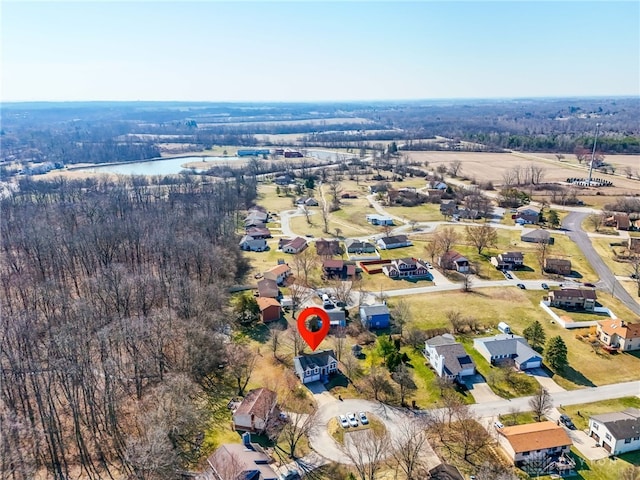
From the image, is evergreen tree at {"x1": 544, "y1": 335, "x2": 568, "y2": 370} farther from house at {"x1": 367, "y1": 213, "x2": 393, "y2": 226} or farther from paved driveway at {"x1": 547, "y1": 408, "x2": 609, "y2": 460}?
house at {"x1": 367, "y1": 213, "x2": 393, "y2": 226}

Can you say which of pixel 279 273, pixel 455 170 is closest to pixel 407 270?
pixel 279 273

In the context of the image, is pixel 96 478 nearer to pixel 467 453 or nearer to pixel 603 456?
pixel 467 453

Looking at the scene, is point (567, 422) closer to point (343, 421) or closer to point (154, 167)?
point (343, 421)

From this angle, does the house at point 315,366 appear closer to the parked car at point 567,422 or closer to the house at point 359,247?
the parked car at point 567,422

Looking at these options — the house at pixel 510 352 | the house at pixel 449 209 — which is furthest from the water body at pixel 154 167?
the house at pixel 510 352

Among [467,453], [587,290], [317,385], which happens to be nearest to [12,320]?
[317,385]

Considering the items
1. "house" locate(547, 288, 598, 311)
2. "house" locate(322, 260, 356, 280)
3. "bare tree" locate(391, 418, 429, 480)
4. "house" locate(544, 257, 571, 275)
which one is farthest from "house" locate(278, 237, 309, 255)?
"bare tree" locate(391, 418, 429, 480)
